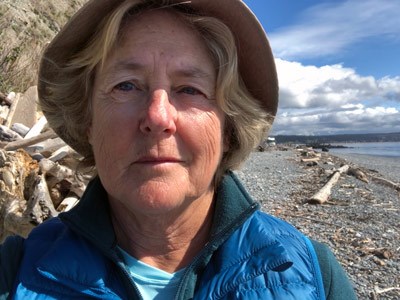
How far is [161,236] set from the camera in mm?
1807

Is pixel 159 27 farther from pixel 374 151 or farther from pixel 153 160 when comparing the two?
pixel 374 151

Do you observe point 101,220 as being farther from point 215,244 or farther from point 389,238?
point 389,238

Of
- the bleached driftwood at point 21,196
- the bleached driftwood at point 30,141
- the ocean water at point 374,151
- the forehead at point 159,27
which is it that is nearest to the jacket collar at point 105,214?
the forehead at point 159,27

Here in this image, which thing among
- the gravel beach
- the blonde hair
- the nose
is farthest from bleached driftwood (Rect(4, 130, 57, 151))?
→ the nose

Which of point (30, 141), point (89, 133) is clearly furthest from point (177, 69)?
point (30, 141)

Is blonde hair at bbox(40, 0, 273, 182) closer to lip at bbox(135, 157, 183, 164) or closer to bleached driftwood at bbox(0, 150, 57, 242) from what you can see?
lip at bbox(135, 157, 183, 164)

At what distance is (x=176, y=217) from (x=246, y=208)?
11.6 inches

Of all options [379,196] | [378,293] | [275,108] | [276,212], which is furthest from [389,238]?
[275,108]

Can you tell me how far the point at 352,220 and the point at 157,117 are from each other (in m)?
8.18

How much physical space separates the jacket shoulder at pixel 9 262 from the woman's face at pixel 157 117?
0.39 m

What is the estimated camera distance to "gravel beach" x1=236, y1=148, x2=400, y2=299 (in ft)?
18.9

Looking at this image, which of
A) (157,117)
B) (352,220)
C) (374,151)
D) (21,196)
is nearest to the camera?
(157,117)

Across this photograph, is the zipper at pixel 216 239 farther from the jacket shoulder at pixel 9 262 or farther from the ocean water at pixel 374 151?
the ocean water at pixel 374 151

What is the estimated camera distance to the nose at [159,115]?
5.08ft
